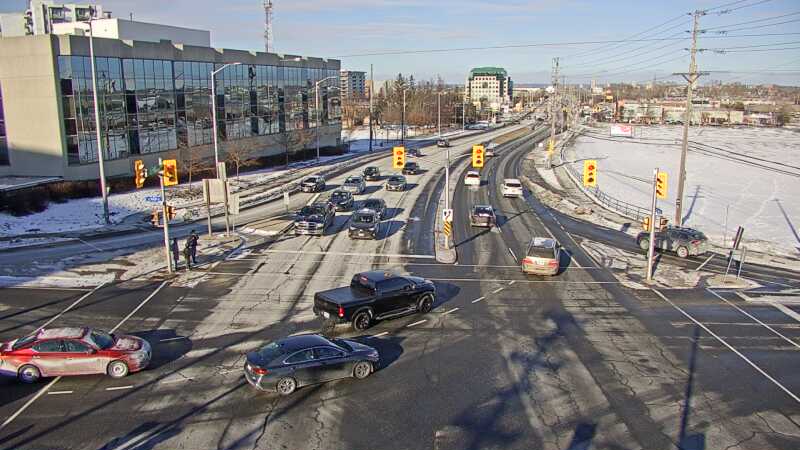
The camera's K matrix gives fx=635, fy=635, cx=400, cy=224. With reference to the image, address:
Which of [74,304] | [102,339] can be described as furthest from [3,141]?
[102,339]

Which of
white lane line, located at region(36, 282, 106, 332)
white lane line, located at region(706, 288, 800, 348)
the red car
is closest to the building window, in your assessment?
white lane line, located at region(36, 282, 106, 332)

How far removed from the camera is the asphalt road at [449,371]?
14500mm

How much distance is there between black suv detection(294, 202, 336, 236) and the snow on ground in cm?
2323

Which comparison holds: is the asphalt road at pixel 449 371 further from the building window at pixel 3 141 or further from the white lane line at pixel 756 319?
the building window at pixel 3 141

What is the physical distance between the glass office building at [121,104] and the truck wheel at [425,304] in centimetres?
2626

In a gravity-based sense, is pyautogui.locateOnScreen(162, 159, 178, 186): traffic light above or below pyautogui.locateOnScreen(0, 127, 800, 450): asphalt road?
above

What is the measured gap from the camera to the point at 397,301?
22.6 m

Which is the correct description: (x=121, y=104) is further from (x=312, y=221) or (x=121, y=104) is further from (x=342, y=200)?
(x=312, y=221)

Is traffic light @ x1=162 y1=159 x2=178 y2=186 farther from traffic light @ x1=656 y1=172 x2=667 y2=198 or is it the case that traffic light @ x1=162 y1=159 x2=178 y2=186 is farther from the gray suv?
the gray suv

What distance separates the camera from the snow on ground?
1638 inches

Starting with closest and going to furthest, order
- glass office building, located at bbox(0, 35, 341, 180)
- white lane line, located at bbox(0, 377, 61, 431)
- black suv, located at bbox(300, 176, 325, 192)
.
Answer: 1. white lane line, located at bbox(0, 377, 61, 431)
2. glass office building, located at bbox(0, 35, 341, 180)
3. black suv, located at bbox(300, 176, 325, 192)

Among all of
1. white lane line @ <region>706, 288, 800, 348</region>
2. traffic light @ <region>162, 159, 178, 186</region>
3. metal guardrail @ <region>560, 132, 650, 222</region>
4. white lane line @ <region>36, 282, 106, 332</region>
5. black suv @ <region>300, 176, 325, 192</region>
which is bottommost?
white lane line @ <region>706, 288, 800, 348</region>

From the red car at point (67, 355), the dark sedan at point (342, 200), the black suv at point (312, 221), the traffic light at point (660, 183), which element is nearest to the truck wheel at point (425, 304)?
the red car at point (67, 355)

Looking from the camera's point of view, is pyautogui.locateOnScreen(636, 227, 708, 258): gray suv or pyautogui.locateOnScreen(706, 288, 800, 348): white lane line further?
pyautogui.locateOnScreen(636, 227, 708, 258): gray suv
